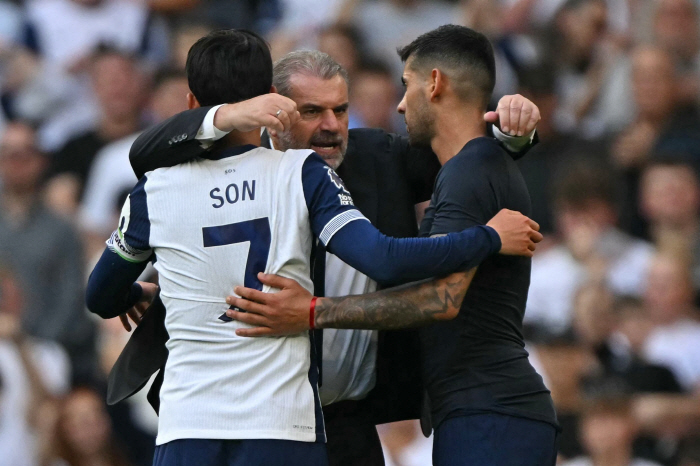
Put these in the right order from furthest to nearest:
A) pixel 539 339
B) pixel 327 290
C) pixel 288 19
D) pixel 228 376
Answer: pixel 288 19 < pixel 539 339 < pixel 327 290 < pixel 228 376

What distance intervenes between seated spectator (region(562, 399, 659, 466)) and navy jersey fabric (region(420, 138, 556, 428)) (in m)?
3.09

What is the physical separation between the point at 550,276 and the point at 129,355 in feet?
13.2

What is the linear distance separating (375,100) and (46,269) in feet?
8.71

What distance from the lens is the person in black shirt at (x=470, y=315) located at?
10.8 feet

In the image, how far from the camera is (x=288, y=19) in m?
8.66

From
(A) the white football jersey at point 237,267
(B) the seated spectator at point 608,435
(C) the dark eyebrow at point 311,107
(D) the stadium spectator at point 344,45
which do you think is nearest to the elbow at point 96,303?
(A) the white football jersey at point 237,267

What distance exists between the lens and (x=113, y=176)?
27.0 feet

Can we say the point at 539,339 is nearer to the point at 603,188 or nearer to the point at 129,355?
the point at 603,188

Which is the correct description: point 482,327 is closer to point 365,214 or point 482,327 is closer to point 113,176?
point 365,214

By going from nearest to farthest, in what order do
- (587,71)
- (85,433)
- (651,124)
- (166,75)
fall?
(651,124), (85,433), (587,71), (166,75)

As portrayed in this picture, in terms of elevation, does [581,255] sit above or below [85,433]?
above

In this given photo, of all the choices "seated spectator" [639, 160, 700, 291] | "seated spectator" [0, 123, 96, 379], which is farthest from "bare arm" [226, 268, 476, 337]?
"seated spectator" [0, 123, 96, 379]

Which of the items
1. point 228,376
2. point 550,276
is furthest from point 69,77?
point 228,376

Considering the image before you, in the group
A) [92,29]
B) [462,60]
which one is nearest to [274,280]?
[462,60]
